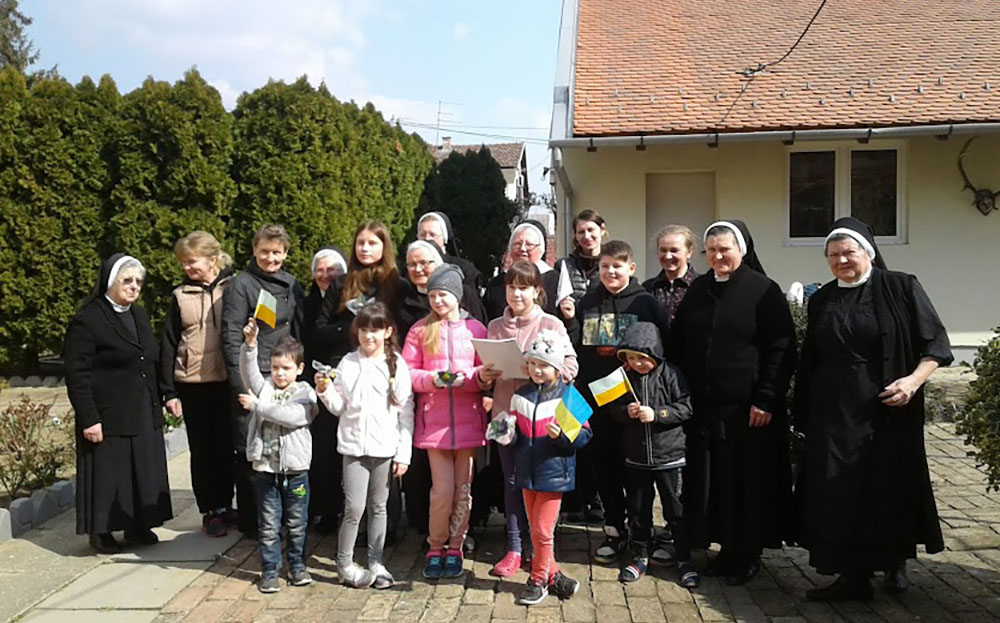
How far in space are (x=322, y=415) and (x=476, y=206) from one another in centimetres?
1649

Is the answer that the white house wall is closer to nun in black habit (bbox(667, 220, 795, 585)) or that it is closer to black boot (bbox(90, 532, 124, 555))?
nun in black habit (bbox(667, 220, 795, 585))

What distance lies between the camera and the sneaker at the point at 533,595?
413 centimetres

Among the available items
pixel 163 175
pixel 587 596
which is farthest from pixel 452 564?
pixel 163 175

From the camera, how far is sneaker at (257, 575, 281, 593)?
432 centimetres

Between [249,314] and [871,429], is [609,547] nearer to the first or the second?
[871,429]

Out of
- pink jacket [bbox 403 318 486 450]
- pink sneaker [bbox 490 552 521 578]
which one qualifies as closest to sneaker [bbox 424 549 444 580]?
pink sneaker [bbox 490 552 521 578]

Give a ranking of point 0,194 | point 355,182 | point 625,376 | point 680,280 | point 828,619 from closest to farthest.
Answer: point 828,619 < point 625,376 < point 680,280 < point 0,194 < point 355,182

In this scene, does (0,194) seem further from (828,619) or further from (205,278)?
(828,619)

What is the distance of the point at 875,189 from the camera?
10719 mm

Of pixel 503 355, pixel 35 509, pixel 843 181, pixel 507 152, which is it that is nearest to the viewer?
pixel 503 355

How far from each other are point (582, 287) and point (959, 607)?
9.02 ft

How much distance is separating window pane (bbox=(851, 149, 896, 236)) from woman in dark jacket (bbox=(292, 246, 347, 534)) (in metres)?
8.15

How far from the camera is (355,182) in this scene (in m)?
12.2

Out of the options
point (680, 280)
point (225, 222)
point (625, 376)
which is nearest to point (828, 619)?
point (625, 376)
